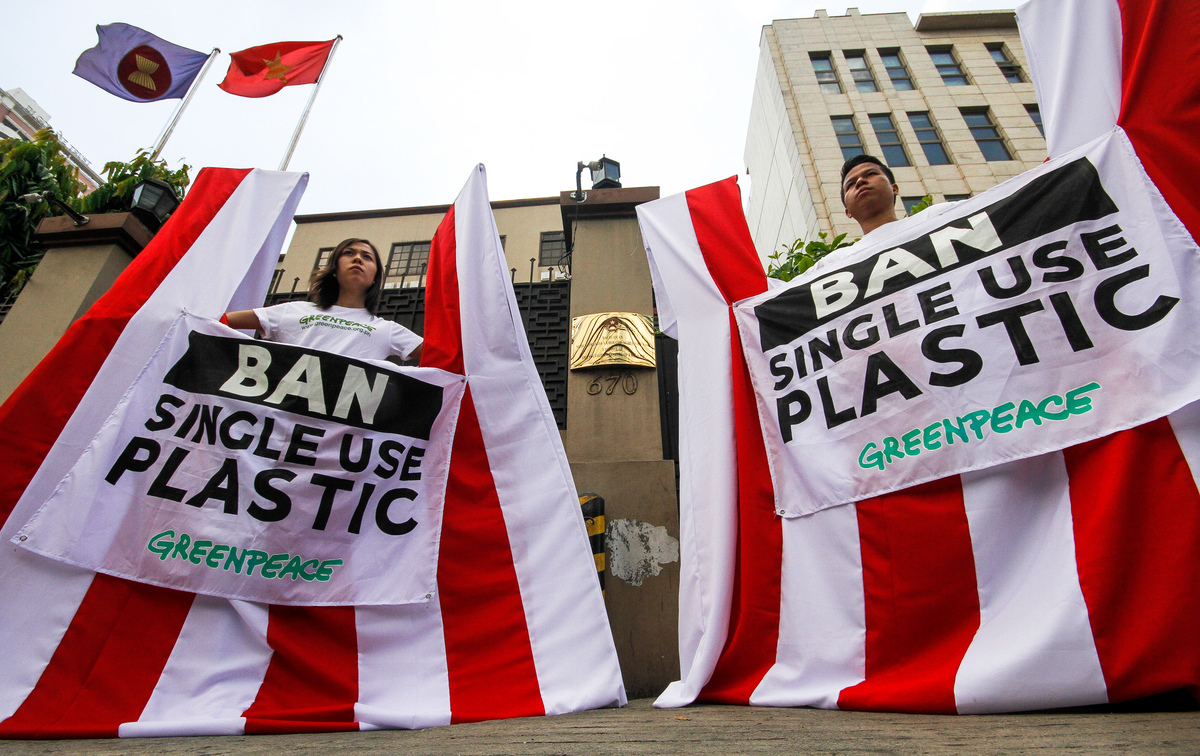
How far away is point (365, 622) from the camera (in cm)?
172

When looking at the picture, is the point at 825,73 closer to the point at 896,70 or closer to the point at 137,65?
the point at 896,70

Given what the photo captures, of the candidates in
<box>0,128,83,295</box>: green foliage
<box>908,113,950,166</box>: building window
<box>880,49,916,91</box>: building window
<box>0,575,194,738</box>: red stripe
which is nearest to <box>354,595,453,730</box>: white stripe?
<box>0,575,194,738</box>: red stripe

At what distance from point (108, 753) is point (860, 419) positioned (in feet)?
6.92

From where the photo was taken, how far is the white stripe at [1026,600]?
1178mm

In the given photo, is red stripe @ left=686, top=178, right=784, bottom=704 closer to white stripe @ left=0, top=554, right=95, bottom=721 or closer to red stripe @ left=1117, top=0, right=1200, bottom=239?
red stripe @ left=1117, top=0, right=1200, bottom=239

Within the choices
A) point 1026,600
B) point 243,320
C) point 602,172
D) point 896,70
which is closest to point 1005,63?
point 896,70

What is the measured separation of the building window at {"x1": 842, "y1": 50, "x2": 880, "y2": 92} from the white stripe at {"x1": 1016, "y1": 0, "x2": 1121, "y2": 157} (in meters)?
17.1

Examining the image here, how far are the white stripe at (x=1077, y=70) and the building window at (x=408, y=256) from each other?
1074cm

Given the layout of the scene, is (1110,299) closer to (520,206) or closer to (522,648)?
(522,648)

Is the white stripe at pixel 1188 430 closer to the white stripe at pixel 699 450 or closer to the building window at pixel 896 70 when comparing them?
the white stripe at pixel 699 450

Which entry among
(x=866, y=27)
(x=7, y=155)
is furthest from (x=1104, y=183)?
(x=866, y=27)

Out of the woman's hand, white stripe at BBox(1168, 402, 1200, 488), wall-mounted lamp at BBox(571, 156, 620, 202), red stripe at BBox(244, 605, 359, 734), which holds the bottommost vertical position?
red stripe at BBox(244, 605, 359, 734)

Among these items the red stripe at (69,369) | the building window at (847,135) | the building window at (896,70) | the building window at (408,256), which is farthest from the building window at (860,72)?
the red stripe at (69,369)

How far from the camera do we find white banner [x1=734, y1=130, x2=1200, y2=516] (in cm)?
135
